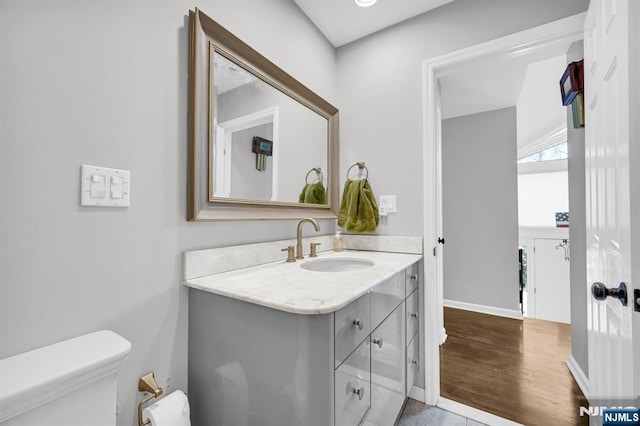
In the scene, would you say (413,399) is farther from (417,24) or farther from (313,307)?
(417,24)

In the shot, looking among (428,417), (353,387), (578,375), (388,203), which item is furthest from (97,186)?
(578,375)

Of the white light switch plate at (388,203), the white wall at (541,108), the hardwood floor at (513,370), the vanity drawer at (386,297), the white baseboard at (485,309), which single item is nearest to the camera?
the vanity drawer at (386,297)

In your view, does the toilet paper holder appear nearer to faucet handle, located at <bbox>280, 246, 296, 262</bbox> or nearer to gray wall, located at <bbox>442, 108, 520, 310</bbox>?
faucet handle, located at <bbox>280, 246, 296, 262</bbox>

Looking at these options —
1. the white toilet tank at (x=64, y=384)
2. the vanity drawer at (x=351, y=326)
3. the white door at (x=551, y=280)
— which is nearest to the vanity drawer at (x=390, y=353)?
the vanity drawer at (x=351, y=326)

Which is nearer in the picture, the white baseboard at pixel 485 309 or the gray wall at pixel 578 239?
the gray wall at pixel 578 239

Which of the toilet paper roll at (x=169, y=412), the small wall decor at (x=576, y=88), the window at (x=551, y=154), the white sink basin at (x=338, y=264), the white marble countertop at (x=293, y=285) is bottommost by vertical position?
the toilet paper roll at (x=169, y=412)

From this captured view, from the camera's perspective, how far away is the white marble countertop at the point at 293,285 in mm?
799

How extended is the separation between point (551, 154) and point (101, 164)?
5606 mm

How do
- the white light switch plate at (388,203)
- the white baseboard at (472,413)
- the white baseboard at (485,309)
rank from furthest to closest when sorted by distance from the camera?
1. the white baseboard at (485,309)
2. the white light switch plate at (388,203)
3. the white baseboard at (472,413)

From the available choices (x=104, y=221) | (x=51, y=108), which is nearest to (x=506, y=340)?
(x=104, y=221)

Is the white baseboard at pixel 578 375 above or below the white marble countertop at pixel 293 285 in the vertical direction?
below

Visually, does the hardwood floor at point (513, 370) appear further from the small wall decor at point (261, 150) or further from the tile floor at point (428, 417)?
the small wall decor at point (261, 150)

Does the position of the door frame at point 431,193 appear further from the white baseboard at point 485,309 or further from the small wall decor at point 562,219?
the small wall decor at point 562,219

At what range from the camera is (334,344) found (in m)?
0.80
